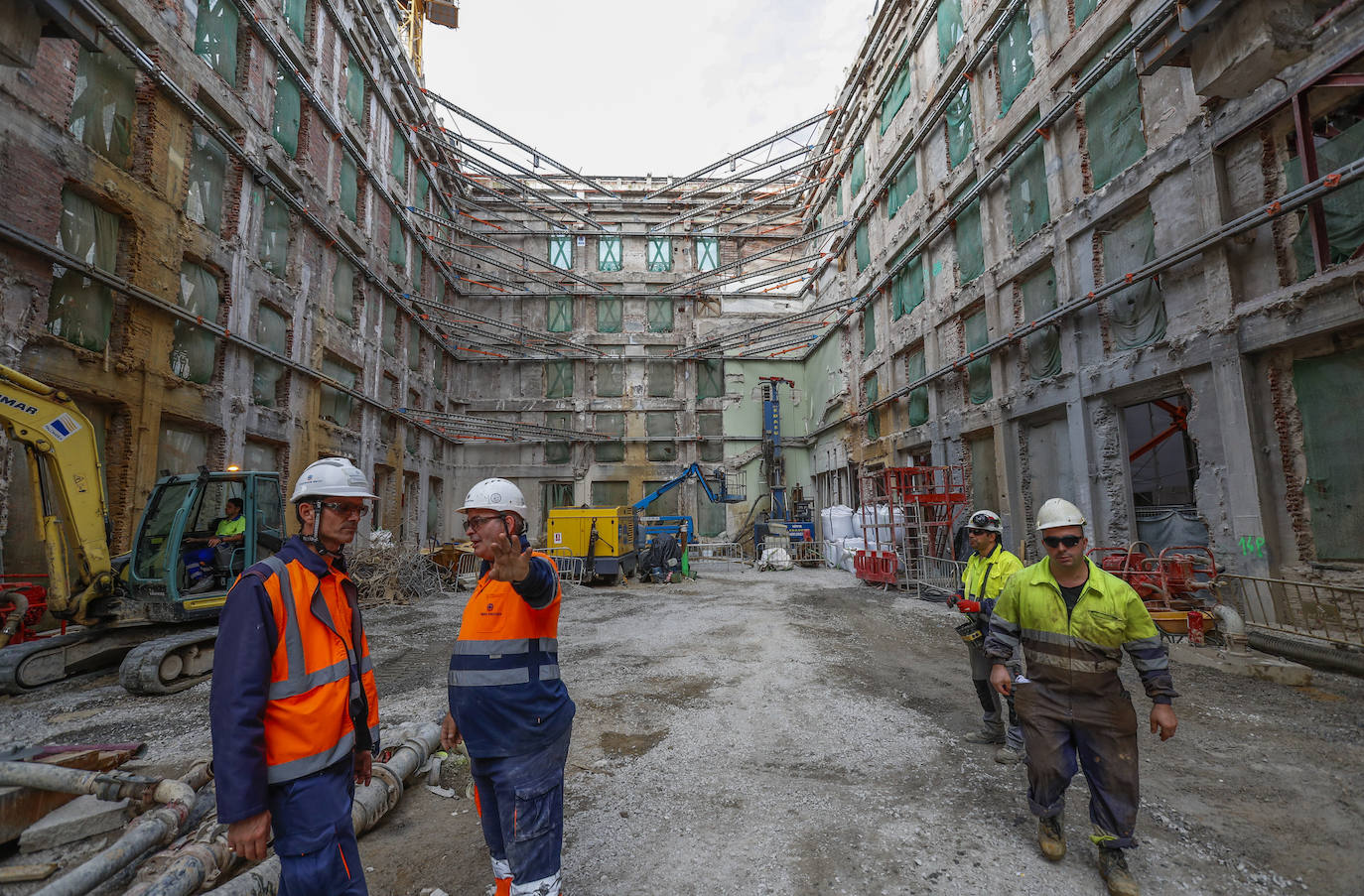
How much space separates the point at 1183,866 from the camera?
3010 millimetres

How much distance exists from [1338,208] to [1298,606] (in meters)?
4.68

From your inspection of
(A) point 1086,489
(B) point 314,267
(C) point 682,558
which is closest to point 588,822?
(A) point 1086,489

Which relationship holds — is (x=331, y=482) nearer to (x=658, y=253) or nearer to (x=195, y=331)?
(x=195, y=331)

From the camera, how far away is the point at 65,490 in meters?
6.22

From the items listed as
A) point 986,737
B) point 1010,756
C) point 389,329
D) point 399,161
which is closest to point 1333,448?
point 986,737

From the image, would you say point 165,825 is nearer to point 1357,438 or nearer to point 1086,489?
point 1357,438

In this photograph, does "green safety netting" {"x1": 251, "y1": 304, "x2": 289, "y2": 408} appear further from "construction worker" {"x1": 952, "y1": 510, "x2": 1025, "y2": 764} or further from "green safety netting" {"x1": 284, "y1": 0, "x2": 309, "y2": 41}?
"construction worker" {"x1": 952, "y1": 510, "x2": 1025, "y2": 764}

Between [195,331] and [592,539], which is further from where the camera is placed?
[592,539]

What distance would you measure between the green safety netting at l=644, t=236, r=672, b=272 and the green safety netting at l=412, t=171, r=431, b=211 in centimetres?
1014

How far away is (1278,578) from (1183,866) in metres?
6.42

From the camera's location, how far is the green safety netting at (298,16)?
45.3ft

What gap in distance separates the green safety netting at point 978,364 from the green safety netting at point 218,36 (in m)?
17.2

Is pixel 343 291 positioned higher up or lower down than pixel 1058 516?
higher up

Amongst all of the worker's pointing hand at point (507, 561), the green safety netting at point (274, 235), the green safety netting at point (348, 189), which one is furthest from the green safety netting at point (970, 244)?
the green safety netting at point (348, 189)
